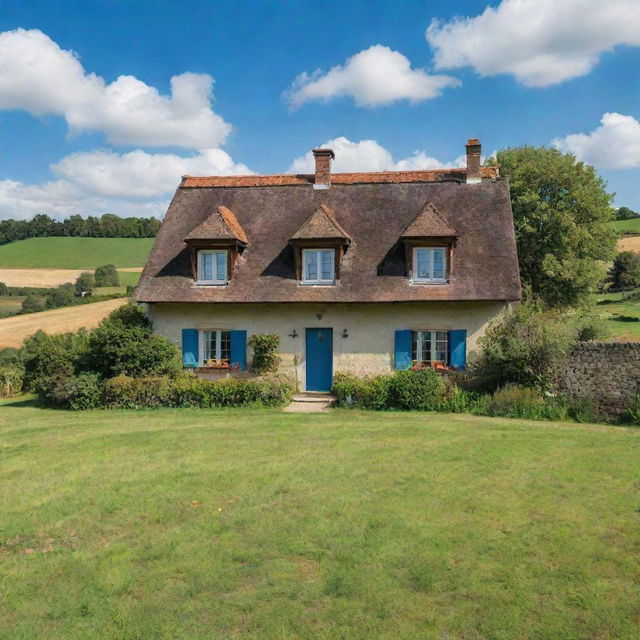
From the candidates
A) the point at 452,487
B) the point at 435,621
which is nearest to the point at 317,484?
the point at 452,487

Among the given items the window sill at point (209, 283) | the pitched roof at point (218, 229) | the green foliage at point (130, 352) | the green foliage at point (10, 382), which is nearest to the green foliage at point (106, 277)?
the green foliage at point (10, 382)

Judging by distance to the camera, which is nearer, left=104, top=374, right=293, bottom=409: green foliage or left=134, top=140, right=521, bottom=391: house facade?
left=104, top=374, right=293, bottom=409: green foliage

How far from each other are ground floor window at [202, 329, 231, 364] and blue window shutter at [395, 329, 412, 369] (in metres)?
5.77

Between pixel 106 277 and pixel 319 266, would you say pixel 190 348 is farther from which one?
pixel 106 277

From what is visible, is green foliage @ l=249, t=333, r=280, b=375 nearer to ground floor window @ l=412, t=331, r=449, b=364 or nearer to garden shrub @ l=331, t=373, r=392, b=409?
garden shrub @ l=331, t=373, r=392, b=409

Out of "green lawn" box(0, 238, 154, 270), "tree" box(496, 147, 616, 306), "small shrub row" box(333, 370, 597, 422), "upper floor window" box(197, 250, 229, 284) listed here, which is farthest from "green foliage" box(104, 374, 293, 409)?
"green lawn" box(0, 238, 154, 270)

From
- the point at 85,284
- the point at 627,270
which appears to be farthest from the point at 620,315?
the point at 85,284

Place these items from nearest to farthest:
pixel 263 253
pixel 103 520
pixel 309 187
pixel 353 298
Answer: pixel 103 520 < pixel 353 298 < pixel 263 253 < pixel 309 187

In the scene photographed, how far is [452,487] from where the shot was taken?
9.51m

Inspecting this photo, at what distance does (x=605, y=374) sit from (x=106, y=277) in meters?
53.4

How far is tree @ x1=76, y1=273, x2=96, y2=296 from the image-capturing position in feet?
190

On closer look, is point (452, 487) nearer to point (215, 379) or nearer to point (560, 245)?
point (215, 379)

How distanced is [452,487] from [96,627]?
5.75 metres

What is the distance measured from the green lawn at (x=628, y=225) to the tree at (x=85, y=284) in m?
57.3
